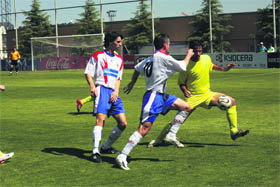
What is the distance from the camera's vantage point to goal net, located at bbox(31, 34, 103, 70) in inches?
1821

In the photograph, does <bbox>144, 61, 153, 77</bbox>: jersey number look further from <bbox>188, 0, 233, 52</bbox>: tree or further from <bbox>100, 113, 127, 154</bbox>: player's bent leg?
<bbox>188, 0, 233, 52</bbox>: tree

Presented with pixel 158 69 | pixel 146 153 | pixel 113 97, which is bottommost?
pixel 146 153

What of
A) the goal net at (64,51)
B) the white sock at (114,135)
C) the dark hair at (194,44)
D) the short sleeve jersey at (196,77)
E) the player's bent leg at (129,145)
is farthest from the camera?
the goal net at (64,51)

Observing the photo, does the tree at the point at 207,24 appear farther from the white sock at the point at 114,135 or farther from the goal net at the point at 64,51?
the white sock at the point at 114,135

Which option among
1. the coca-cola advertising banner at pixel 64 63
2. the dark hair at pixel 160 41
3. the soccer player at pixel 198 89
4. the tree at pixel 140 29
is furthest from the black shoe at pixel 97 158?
the tree at pixel 140 29

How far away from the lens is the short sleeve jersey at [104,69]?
780 cm

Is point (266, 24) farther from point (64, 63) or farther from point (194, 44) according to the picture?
point (194, 44)

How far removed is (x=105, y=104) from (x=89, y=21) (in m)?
62.2

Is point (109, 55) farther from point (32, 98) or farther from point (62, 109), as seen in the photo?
point (32, 98)

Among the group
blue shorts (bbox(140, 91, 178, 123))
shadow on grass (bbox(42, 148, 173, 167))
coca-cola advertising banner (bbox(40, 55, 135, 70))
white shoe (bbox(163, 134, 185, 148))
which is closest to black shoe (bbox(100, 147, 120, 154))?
shadow on grass (bbox(42, 148, 173, 167))

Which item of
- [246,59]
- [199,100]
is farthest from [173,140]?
[246,59]

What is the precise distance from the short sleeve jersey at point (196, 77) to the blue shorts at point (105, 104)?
1624mm

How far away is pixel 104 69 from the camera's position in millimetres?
7840

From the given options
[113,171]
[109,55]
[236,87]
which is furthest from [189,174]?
[236,87]
